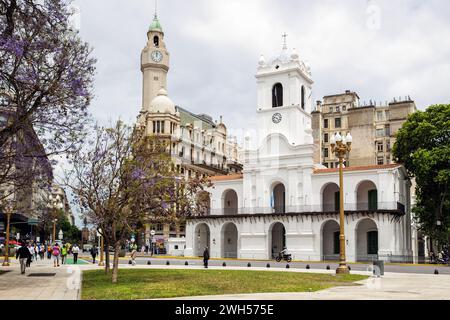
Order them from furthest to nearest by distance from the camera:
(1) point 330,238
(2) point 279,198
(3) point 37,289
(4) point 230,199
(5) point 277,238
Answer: (4) point 230,199 < (5) point 277,238 < (2) point 279,198 < (1) point 330,238 < (3) point 37,289

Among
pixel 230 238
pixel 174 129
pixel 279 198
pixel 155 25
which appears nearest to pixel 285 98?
pixel 279 198

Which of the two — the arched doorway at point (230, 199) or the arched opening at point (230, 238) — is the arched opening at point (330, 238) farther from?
the arched doorway at point (230, 199)

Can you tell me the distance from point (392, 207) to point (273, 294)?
114 feet

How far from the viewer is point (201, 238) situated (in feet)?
195

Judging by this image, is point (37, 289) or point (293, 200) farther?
point (293, 200)

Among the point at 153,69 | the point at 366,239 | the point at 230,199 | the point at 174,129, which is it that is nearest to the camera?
the point at 366,239

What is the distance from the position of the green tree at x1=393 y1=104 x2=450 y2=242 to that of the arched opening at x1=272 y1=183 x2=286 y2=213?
12697 millimetres

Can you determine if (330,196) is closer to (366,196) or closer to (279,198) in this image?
(366,196)

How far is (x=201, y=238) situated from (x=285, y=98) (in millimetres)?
18050

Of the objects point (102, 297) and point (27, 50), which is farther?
point (27, 50)

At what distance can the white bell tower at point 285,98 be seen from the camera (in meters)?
55.3
